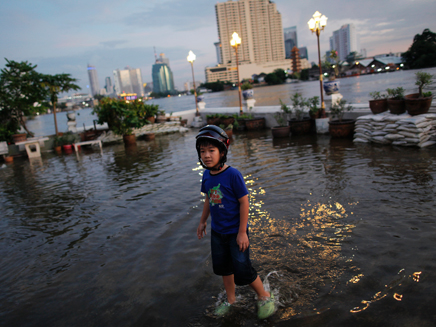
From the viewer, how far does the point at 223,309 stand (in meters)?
2.70

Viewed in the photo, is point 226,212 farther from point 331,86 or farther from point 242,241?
point 331,86

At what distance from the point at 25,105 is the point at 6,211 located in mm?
11332

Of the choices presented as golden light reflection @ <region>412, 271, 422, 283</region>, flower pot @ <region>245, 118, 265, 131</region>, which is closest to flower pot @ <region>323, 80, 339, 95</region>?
flower pot @ <region>245, 118, 265, 131</region>

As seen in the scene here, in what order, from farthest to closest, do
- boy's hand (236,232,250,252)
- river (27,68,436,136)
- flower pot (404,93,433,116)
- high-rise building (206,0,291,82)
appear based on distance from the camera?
high-rise building (206,0,291,82) → river (27,68,436,136) → flower pot (404,93,433,116) → boy's hand (236,232,250,252)

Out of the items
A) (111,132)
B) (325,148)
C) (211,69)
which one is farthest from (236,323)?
(211,69)

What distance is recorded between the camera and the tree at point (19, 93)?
15273 millimetres

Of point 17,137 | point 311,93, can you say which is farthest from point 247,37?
point 17,137

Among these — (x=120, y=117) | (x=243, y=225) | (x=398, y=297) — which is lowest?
(x=398, y=297)

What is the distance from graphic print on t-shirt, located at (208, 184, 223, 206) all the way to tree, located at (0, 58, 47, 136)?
1631 centimetres

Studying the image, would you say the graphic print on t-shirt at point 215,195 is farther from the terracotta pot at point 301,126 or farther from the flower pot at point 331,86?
the flower pot at point 331,86

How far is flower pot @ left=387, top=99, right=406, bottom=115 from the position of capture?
813 centimetres

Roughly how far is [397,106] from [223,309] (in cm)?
772

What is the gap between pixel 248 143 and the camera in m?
11.5

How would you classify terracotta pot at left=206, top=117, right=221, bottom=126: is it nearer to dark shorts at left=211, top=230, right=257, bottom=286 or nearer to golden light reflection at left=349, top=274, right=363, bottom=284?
golden light reflection at left=349, top=274, right=363, bottom=284
